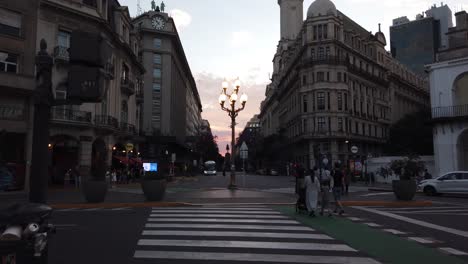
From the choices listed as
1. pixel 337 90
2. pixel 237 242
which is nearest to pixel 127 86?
pixel 337 90

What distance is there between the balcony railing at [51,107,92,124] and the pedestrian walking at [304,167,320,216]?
2465cm

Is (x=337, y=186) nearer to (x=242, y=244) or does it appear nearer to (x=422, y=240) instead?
(x=422, y=240)

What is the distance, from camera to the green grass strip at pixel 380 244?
27.8ft

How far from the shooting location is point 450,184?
28.2m

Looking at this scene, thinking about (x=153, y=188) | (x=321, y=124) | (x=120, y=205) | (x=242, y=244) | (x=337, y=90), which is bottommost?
(x=242, y=244)

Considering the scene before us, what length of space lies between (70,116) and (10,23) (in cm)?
851

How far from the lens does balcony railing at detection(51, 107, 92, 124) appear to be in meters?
34.7

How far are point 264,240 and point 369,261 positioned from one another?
2.67m

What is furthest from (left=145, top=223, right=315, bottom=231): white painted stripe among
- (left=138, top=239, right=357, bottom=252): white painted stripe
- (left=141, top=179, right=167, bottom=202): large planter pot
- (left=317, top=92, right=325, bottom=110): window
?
(left=317, top=92, right=325, bottom=110): window

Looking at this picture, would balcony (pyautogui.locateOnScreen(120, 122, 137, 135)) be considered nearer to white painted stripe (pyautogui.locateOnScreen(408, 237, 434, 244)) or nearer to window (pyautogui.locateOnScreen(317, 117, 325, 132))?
window (pyautogui.locateOnScreen(317, 117, 325, 132))

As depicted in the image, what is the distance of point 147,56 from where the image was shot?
7556 centimetres

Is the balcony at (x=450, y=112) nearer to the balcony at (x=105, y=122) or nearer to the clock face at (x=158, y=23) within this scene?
the balcony at (x=105, y=122)

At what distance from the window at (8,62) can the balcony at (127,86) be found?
15786mm

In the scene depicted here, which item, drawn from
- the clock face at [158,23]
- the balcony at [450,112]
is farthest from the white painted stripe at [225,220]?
the clock face at [158,23]
